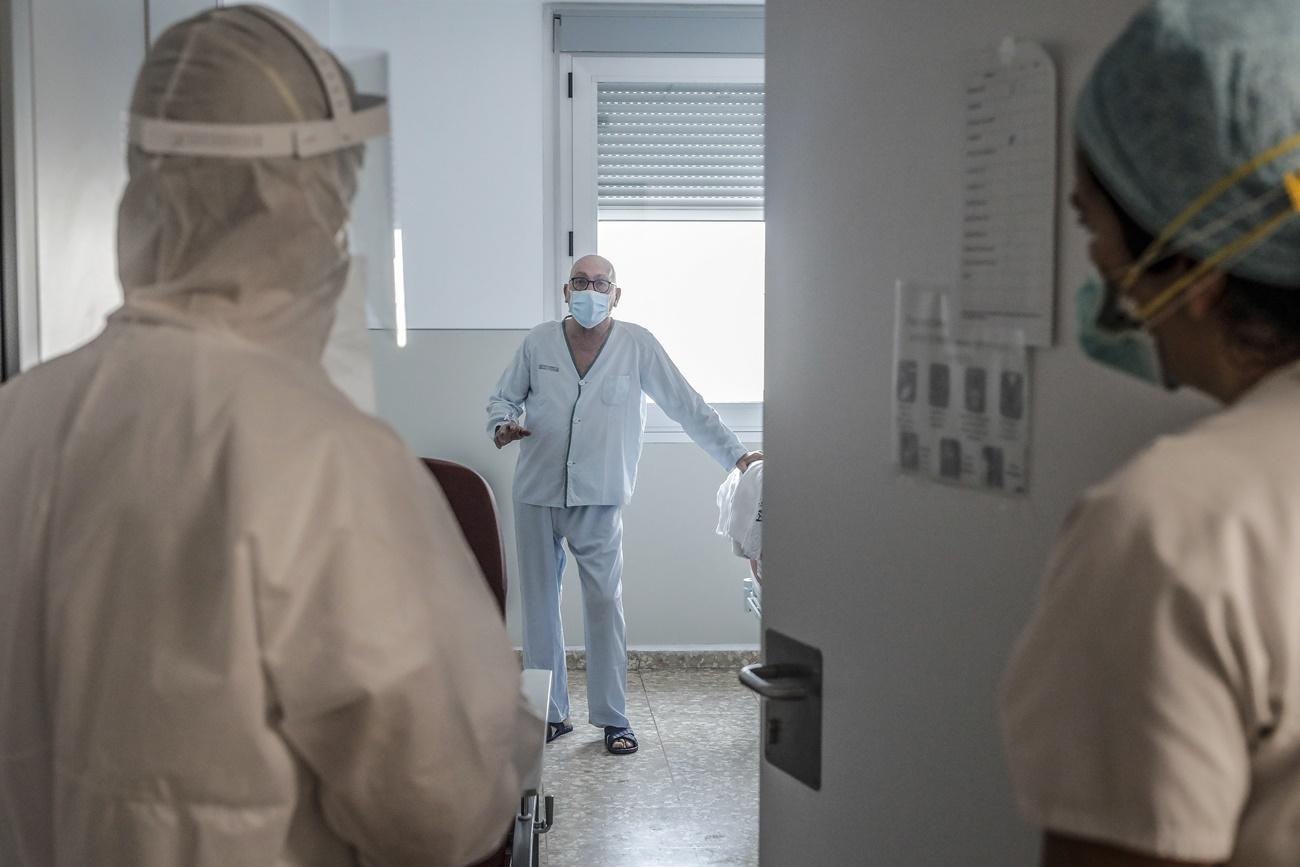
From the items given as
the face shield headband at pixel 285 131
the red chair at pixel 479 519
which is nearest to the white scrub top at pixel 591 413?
the red chair at pixel 479 519

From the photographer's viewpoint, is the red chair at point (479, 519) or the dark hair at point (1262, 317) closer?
the dark hair at point (1262, 317)

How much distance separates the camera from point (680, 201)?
4.84m

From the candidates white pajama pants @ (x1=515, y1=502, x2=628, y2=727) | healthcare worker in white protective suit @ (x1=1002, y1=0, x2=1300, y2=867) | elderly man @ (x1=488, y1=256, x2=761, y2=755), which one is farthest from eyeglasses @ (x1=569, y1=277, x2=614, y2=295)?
healthcare worker in white protective suit @ (x1=1002, y1=0, x2=1300, y2=867)

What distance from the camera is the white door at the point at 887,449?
94 centimetres

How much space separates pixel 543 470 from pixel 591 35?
5.53ft

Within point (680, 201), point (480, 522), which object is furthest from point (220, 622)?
point (680, 201)

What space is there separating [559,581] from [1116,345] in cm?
355

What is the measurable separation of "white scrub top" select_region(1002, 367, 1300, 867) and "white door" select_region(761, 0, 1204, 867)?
237 mm

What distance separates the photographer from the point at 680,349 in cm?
494

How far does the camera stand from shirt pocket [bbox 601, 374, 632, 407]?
14.0 feet

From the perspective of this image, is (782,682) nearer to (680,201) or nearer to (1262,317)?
(1262,317)

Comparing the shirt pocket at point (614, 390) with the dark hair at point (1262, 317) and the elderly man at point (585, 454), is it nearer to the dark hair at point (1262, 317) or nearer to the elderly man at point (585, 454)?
the elderly man at point (585, 454)

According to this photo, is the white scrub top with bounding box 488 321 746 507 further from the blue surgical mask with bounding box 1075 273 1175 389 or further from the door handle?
the blue surgical mask with bounding box 1075 273 1175 389

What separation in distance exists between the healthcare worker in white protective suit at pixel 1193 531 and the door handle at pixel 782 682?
63cm
